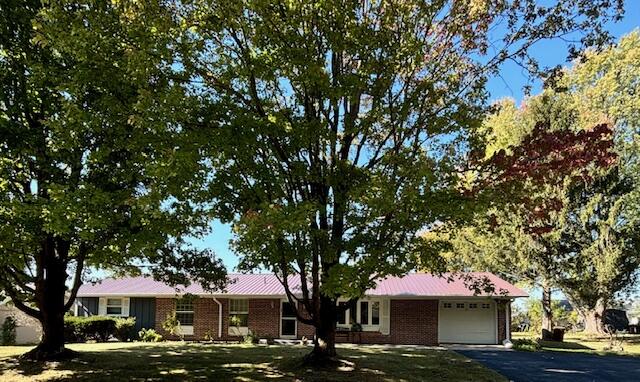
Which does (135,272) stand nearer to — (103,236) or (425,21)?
(103,236)

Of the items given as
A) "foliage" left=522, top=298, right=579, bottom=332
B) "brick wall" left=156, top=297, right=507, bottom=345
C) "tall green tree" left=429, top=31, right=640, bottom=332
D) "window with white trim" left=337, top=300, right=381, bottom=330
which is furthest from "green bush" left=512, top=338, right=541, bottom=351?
"foliage" left=522, top=298, right=579, bottom=332

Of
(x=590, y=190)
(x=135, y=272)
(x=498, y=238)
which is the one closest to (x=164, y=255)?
(x=135, y=272)

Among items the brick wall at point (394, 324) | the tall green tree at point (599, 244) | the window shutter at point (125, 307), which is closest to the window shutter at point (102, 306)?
the window shutter at point (125, 307)

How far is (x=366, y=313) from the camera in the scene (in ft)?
91.0

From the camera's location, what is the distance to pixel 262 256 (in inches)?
461

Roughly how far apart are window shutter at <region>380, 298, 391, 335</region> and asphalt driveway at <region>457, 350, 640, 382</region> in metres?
5.92

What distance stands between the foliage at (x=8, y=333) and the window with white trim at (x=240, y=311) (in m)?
9.67

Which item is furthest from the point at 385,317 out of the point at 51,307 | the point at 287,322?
the point at 51,307

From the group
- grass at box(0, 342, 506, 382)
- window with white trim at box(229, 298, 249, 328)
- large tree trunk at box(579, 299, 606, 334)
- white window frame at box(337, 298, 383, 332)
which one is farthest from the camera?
large tree trunk at box(579, 299, 606, 334)

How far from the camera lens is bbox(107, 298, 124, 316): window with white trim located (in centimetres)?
3058

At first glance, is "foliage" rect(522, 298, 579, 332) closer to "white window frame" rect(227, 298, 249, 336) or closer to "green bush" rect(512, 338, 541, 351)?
"green bush" rect(512, 338, 541, 351)

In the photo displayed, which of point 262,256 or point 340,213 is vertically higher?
point 340,213

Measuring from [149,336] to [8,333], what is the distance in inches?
240

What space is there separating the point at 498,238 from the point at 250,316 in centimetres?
1567
